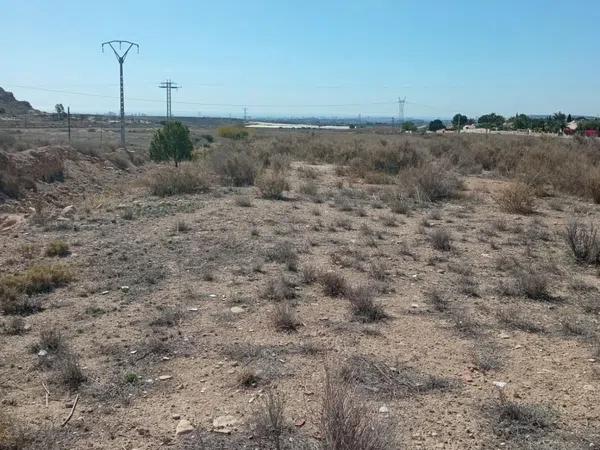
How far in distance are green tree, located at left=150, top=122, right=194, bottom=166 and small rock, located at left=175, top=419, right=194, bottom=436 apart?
100 feet

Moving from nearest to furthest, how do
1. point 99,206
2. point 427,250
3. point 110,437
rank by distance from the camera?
1. point 110,437
2. point 427,250
3. point 99,206

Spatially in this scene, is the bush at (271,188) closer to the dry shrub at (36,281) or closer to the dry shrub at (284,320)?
the dry shrub at (36,281)

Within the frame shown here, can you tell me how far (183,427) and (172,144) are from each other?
102ft

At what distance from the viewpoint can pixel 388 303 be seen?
9625 mm

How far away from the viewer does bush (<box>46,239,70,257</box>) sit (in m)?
12.8

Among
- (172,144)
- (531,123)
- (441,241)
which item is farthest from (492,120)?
(441,241)

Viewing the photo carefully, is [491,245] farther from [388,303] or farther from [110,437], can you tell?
[110,437]

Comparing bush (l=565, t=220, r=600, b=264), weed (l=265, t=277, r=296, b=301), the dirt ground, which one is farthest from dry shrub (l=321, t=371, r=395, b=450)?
bush (l=565, t=220, r=600, b=264)

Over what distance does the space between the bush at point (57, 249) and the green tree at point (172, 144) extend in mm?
22684

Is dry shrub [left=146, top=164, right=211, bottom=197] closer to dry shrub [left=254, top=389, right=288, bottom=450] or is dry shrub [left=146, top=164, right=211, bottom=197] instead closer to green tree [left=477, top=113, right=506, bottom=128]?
dry shrub [left=254, top=389, right=288, bottom=450]

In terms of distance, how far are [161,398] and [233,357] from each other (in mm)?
1209

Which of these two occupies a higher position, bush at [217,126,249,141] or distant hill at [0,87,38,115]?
distant hill at [0,87,38,115]

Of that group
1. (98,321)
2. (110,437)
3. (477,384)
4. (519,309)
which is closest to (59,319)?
(98,321)

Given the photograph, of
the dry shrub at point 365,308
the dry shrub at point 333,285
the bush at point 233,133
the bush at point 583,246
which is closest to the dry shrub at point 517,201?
the bush at point 583,246
